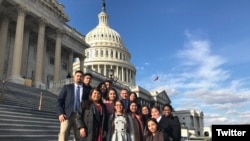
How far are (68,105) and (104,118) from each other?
960mm

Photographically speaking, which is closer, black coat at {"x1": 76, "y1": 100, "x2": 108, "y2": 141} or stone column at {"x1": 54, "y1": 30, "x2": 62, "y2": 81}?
black coat at {"x1": 76, "y1": 100, "x2": 108, "y2": 141}

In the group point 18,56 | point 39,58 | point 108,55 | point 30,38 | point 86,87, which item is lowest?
point 86,87

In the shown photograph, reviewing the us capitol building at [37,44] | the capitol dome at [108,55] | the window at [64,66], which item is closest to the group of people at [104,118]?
the us capitol building at [37,44]

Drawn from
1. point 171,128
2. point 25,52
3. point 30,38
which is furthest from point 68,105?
point 30,38

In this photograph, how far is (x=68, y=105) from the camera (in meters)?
5.89

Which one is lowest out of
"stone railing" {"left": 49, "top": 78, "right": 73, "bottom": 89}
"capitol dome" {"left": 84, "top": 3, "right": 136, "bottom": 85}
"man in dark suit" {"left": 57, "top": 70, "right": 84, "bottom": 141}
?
"man in dark suit" {"left": 57, "top": 70, "right": 84, "bottom": 141}

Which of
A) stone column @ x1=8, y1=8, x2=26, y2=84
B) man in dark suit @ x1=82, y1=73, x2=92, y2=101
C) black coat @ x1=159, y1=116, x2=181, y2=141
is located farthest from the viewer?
stone column @ x1=8, y1=8, x2=26, y2=84

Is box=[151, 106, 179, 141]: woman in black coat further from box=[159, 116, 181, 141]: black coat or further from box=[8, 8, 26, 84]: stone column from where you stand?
box=[8, 8, 26, 84]: stone column

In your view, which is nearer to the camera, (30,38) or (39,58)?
(39,58)

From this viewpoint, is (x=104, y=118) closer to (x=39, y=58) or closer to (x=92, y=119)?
(x=92, y=119)

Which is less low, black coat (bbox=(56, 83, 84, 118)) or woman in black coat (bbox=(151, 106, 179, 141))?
black coat (bbox=(56, 83, 84, 118))

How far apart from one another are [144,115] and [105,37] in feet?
299

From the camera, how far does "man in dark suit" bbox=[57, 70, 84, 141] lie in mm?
5785

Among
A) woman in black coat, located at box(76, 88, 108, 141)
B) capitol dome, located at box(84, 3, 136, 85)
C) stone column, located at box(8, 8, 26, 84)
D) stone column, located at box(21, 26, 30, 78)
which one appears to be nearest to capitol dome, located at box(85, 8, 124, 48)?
capitol dome, located at box(84, 3, 136, 85)
